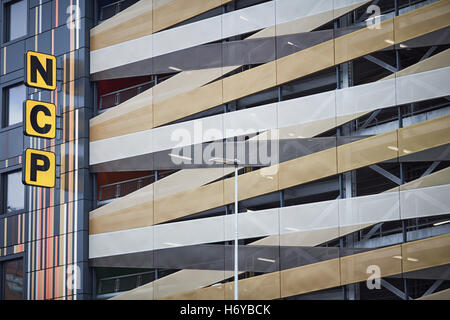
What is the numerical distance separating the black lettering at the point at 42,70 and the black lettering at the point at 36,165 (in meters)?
3.39

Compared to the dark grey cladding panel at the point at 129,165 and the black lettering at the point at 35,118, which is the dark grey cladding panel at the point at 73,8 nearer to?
the black lettering at the point at 35,118

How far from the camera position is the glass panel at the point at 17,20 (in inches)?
1469

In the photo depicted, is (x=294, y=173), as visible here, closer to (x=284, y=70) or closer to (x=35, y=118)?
(x=284, y=70)

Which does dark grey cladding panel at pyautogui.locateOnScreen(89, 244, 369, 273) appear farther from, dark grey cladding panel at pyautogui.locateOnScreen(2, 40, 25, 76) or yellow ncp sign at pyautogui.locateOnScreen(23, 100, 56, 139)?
dark grey cladding panel at pyautogui.locateOnScreen(2, 40, 25, 76)

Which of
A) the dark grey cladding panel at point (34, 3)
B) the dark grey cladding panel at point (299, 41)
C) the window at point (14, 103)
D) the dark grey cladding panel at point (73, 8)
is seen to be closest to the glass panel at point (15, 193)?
the window at point (14, 103)

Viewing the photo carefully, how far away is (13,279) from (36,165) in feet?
21.0

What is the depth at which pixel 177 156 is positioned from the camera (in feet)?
106

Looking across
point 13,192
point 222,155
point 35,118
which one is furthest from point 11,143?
point 222,155

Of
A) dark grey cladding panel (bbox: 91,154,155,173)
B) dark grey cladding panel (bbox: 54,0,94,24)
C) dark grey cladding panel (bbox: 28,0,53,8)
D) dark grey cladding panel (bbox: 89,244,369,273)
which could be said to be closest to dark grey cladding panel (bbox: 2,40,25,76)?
dark grey cladding panel (bbox: 28,0,53,8)

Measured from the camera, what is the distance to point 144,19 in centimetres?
3394

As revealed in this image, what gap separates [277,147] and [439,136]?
6.51 metres

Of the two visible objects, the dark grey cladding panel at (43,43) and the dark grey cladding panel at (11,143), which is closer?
the dark grey cladding panel at (43,43)

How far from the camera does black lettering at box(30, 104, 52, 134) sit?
108 feet
